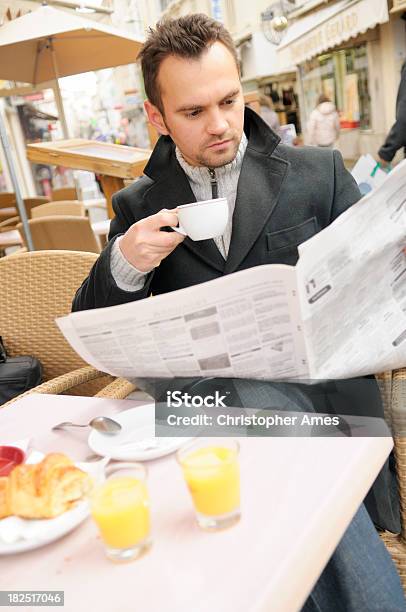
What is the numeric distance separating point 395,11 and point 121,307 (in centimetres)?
746

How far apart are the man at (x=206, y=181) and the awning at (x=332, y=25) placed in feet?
21.4

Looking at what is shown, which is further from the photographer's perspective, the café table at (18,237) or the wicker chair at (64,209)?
the wicker chair at (64,209)

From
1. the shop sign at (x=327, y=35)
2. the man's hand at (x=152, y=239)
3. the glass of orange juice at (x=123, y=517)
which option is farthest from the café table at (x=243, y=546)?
the shop sign at (x=327, y=35)

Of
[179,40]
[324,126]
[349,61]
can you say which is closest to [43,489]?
[179,40]

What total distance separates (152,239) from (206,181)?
0.42 m

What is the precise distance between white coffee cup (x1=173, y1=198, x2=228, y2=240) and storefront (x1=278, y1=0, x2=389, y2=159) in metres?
7.23

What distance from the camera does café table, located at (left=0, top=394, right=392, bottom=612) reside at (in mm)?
600

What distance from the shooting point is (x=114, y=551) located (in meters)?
0.68

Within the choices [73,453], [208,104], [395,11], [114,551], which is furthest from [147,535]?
[395,11]

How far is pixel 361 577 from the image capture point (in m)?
0.86

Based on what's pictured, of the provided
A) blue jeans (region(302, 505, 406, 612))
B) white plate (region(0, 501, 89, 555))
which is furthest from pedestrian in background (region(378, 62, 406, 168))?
white plate (region(0, 501, 89, 555))

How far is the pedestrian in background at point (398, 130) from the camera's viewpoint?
3.84m

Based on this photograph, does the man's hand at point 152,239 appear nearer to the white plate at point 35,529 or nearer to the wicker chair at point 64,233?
the white plate at point 35,529

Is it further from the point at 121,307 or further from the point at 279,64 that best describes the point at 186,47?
the point at 279,64
